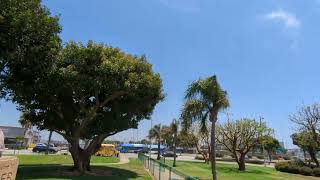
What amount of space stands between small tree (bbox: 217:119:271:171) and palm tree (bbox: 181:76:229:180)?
25.9 meters

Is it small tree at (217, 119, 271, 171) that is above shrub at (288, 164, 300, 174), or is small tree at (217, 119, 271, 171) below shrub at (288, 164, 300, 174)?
above

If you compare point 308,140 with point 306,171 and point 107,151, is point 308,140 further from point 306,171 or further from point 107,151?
point 107,151

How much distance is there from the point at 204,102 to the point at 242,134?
2704 cm

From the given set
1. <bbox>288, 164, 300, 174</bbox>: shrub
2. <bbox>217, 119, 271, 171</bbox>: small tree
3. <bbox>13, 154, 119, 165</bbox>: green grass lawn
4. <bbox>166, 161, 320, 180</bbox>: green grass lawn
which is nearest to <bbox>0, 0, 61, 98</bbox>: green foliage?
<bbox>166, 161, 320, 180</bbox>: green grass lawn

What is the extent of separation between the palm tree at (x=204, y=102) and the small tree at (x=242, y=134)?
1021 inches

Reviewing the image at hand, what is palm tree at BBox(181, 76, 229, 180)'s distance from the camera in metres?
25.8

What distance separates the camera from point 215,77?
2609 cm

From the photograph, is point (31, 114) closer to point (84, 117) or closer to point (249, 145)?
point (84, 117)

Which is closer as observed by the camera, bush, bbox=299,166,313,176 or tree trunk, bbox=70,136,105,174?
tree trunk, bbox=70,136,105,174

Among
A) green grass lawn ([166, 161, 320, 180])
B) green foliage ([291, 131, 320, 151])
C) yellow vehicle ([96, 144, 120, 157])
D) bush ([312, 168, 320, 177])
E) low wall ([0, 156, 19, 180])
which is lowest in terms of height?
low wall ([0, 156, 19, 180])

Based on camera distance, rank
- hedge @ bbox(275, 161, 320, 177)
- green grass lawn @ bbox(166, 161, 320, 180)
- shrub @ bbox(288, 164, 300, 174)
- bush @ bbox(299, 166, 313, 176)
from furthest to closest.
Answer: shrub @ bbox(288, 164, 300, 174) < bush @ bbox(299, 166, 313, 176) < hedge @ bbox(275, 161, 320, 177) < green grass lawn @ bbox(166, 161, 320, 180)

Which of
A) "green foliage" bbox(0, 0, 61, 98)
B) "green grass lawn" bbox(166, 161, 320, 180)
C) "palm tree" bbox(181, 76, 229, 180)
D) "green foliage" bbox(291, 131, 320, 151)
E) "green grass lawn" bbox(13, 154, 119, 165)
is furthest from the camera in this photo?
"green foliage" bbox(291, 131, 320, 151)

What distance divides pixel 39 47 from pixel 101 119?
1425 centimetres

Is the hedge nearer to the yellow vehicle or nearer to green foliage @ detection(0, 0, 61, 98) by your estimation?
the yellow vehicle
